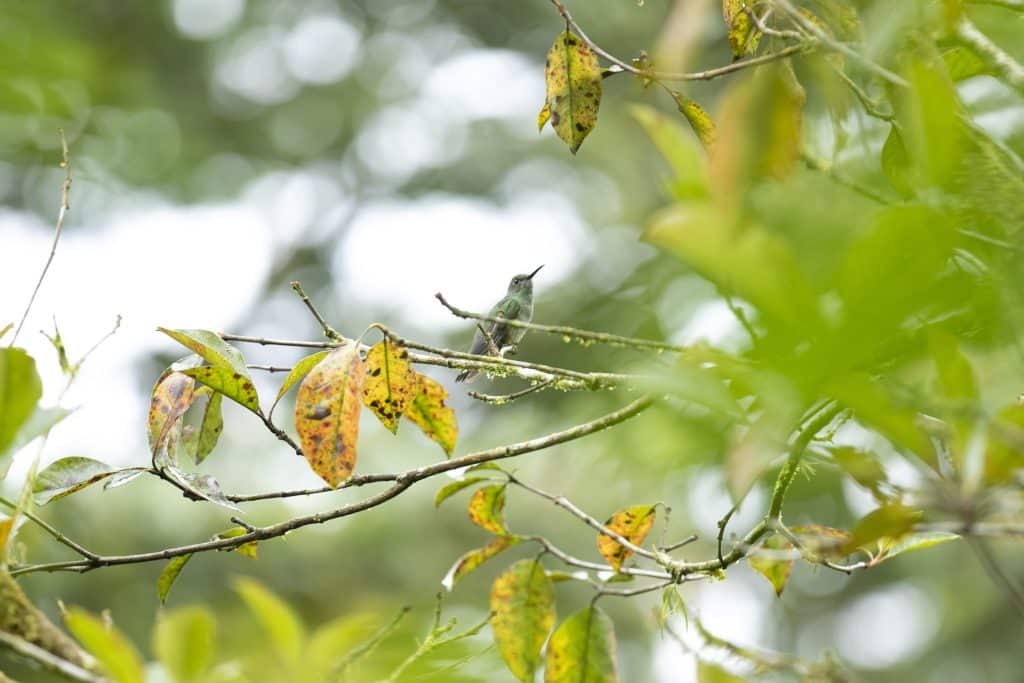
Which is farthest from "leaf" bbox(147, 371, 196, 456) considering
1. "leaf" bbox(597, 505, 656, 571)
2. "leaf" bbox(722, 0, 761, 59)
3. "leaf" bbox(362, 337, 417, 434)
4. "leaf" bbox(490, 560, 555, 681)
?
"leaf" bbox(722, 0, 761, 59)

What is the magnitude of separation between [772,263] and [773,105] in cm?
11

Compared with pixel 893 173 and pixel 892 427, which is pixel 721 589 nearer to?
pixel 893 173

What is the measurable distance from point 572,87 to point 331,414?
571 millimetres

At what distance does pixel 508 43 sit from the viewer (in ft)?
26.3

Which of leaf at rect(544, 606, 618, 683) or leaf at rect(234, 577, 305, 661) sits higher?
leaf at rect(234, 577, 305, 661)

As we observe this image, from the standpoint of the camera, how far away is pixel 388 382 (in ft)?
3.82

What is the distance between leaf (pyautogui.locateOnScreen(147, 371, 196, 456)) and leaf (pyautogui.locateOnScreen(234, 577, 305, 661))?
671 millimetres

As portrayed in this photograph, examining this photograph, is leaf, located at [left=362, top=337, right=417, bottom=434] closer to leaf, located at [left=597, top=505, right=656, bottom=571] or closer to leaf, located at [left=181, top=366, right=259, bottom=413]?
leaf, located at [left=181, top=366, right=259, bottom=413]

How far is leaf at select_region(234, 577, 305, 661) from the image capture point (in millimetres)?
603

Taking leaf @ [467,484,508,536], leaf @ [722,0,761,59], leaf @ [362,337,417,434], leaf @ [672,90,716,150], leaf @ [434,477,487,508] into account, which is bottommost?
leaf @ [467,484,508,536]

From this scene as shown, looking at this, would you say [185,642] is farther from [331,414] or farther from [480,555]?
[480,555]

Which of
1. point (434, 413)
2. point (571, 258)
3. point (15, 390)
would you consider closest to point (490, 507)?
point (434, 413)

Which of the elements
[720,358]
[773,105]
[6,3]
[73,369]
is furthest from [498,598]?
[6,3]

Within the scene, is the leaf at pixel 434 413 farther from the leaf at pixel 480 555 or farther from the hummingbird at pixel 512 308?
the hummingbird at pixel 512 308
